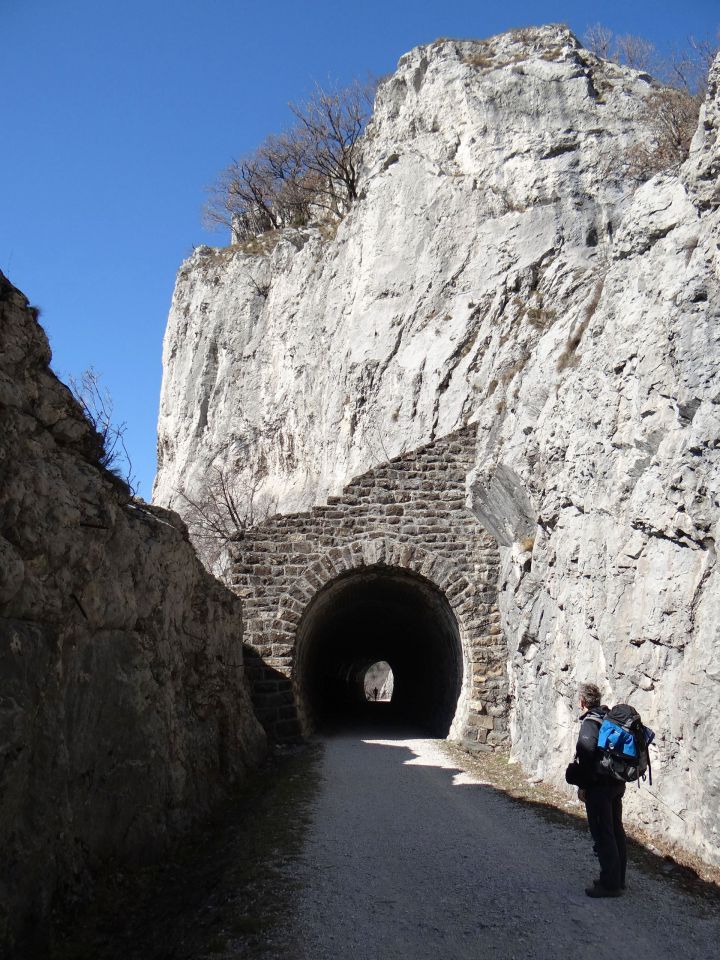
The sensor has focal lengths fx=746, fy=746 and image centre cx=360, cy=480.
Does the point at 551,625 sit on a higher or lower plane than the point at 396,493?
lower

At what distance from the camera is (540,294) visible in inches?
712

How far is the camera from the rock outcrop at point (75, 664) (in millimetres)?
5234

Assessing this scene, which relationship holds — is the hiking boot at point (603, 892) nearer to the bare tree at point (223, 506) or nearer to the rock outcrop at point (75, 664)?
the rock outcrop at point (75, 664)

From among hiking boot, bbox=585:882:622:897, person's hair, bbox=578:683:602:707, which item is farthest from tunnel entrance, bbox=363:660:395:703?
hiking boot, bbox=585:882:622:897

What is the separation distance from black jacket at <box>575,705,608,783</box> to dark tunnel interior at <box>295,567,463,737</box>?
8.57 m

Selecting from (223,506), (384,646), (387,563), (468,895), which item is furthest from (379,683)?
(468,895)

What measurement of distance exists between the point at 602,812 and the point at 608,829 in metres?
0.12

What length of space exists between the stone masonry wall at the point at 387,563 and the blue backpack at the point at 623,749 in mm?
7880

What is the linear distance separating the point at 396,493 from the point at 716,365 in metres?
7.68

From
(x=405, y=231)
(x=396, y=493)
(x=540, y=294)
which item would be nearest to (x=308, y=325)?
(x=405, y=231)

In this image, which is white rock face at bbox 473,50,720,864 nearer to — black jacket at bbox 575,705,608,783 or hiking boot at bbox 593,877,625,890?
hiking boot at bbox 593,877,625,890

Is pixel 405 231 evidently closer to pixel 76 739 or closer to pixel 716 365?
pixel 716 365

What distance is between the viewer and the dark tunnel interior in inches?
588

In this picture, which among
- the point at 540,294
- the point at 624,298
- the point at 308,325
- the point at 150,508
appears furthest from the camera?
the point at 308,325
